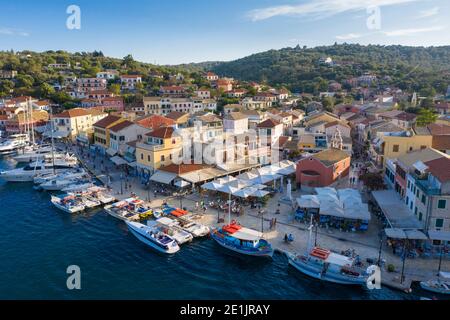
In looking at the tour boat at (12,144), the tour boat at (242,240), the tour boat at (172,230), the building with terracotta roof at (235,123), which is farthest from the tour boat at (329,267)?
the tour boat at (12,144)

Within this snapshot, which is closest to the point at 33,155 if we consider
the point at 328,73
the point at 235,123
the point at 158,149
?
the point at 158,149

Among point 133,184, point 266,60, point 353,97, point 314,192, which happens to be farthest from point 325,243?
point 266,60

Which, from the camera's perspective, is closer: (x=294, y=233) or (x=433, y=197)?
(x=433, y=197)

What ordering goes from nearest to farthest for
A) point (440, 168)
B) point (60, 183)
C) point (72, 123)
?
point (440, 168), point (60, 183), point (72, 123)

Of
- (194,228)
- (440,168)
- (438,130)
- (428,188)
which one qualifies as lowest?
(194,228)

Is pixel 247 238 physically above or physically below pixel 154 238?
above

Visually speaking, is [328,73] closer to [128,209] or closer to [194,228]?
[128,209]

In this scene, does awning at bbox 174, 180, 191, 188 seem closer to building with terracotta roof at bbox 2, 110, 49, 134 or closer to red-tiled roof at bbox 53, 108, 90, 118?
red-tiled roof at bbox 53, 108, 90, 118
